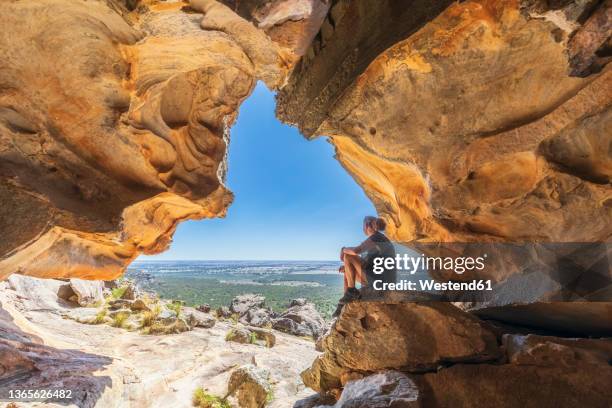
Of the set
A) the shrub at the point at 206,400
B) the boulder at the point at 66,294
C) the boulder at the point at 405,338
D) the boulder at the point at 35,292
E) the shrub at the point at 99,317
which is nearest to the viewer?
the boulder at the point at 405,338

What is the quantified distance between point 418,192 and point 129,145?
6.33m

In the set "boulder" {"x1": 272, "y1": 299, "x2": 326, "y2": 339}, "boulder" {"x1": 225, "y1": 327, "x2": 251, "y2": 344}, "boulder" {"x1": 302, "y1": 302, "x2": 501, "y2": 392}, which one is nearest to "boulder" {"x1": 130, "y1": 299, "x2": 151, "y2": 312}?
"boulder" {"x1": 225, "y1": 327, "x2": 251, "y2": 344}

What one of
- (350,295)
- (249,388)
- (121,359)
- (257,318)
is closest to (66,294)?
(121,359)

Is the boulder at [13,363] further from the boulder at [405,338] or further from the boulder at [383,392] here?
the boulder at [383,392]

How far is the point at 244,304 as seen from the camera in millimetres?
25734

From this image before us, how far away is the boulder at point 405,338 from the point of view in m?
5.46

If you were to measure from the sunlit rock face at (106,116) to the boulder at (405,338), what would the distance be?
15.5ft

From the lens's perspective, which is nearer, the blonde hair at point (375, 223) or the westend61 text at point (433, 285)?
the blonde hair at point (375, 223)

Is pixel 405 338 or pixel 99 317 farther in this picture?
pixel 99 317

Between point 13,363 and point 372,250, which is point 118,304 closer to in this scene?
point 13,363

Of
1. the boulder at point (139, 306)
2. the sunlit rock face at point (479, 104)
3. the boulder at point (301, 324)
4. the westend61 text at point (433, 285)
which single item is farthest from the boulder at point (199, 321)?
the sunlit rock face at point (479, 104)

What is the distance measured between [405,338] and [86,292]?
665 inches

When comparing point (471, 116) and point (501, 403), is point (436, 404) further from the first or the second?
point (471, 116)

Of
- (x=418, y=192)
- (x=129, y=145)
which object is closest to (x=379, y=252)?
(x=418, y=192)
